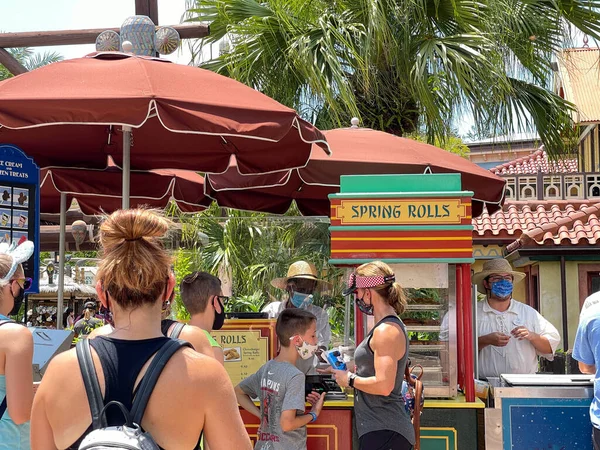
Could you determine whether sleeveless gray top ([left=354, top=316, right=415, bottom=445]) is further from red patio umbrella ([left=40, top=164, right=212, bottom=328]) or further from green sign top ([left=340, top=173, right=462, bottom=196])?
red patio umbrella ([left=40, top=164, right=212, bottom=328])

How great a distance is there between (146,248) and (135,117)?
1974mm

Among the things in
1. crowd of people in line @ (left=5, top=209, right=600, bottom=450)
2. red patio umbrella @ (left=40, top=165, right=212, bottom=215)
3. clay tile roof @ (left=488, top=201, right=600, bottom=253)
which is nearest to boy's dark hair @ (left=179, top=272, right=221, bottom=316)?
crowd of people in line @ (left=5, top=209, right=600, bottom=450)

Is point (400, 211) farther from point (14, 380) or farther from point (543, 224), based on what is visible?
point (543, 224)

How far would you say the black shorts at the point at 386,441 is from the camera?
4.36 meters

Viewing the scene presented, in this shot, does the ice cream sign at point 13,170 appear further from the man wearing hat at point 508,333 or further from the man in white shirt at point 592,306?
the man in white shirt at point 592,306

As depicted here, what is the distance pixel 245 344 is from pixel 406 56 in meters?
5.20

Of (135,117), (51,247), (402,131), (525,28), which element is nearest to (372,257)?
(135,117)

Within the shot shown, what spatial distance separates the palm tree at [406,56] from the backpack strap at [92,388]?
700 centimetres

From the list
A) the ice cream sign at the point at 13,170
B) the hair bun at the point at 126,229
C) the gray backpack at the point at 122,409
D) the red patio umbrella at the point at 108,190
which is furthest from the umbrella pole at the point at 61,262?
the gray backpack at the point at 122,409

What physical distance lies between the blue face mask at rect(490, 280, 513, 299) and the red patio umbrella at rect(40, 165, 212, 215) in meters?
2.93

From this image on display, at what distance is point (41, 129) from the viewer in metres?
5.95

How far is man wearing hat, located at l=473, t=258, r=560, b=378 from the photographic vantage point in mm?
6238

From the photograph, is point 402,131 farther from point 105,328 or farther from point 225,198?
point 105,328

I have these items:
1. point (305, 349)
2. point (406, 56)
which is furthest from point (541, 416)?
point (406, 56)
